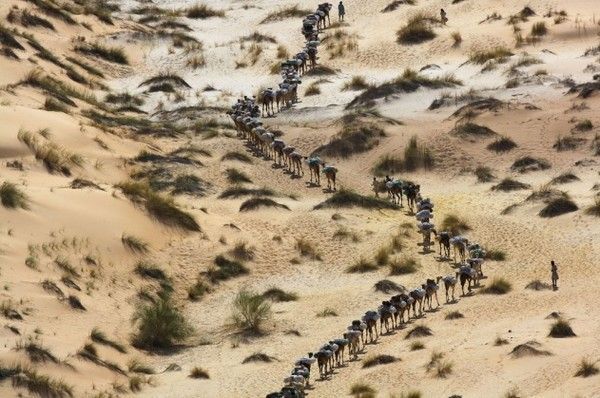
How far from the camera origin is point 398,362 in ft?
129

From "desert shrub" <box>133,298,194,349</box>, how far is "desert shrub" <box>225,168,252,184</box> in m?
13.5

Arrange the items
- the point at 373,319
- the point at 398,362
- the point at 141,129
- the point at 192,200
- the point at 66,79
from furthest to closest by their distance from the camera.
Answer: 1. the point at 66,79
2. the point at 141,129
3. the point at 192,200
4. the point at 373,319
5. the point at 398,362

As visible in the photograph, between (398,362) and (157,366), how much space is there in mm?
5964

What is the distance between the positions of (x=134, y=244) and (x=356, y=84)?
2122 centimetres

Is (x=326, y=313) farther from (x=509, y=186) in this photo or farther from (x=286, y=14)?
(x=286, y=14)

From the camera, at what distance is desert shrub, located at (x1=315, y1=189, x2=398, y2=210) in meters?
54.4

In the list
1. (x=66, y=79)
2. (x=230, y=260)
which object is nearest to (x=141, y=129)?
(x=66, y=79)

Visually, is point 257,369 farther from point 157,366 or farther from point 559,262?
point 559,262

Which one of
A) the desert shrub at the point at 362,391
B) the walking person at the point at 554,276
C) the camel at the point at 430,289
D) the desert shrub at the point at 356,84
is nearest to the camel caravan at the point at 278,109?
the desert shrub at the point at 356,84

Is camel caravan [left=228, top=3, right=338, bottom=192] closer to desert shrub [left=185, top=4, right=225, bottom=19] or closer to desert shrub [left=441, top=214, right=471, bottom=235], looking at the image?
desert shrub [left=441, top=214, right=471, bottom=235]

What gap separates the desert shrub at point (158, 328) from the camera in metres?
43.4

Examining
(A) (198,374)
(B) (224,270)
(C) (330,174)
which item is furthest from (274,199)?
(A) (198,374)

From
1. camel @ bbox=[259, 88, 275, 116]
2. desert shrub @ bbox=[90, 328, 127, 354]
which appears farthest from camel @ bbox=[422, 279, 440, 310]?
camel @ bbox=[259, 88, 275, 116]

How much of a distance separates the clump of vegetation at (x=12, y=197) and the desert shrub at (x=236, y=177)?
9.96 metres
